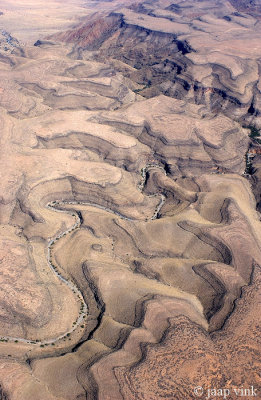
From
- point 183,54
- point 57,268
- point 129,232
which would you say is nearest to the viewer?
point 57,268

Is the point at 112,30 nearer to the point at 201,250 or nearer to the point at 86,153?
the point at 86,153

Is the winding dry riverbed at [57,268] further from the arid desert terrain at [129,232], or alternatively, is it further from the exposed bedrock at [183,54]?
the exposed bedrock at [183,54]

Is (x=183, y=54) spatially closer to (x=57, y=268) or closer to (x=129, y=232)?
(x=129, y=232)

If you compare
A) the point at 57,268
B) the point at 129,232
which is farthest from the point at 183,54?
the point at 57,268

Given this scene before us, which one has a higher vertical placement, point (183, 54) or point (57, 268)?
point (183, 54)

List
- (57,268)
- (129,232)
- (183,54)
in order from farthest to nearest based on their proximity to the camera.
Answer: (183,54), (129,232), (57,268)

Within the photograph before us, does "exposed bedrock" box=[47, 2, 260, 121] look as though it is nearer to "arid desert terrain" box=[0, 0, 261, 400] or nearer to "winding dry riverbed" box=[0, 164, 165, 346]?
"arid desert terrain" box=[0, 0, 261, 400]

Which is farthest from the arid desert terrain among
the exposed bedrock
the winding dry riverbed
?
the exposed bedrock

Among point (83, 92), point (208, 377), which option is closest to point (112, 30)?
point (83, 92)
